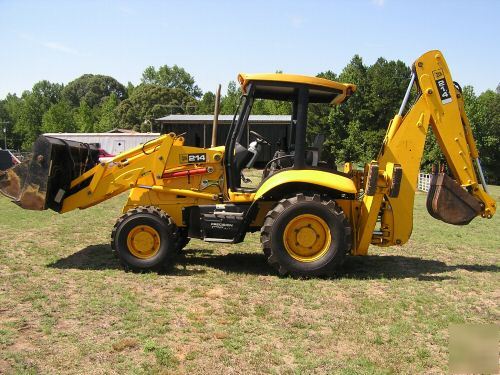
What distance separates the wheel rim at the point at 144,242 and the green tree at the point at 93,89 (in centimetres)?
10761

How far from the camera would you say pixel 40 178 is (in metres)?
7.43

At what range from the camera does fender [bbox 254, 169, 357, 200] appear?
699 cm

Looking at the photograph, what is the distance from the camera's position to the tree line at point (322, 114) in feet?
160

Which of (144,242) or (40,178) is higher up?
(40,178)

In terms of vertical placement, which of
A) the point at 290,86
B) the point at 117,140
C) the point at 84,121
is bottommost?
the point at 290,86

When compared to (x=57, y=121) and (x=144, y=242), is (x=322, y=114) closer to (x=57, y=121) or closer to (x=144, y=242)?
(x=144, y=242)

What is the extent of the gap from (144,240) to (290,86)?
3.12 m

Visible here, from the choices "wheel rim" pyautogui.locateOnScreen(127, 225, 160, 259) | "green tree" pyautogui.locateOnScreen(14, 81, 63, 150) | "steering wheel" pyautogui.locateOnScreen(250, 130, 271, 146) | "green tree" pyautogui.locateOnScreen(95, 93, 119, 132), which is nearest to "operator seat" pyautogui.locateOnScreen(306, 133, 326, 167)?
"steering wheel" pyautogui.locateOnScreen(250, 130, 271, 146)

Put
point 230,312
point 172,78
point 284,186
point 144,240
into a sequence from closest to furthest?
point 230,312 → point 284,186 → point 144,240 → point 172,78

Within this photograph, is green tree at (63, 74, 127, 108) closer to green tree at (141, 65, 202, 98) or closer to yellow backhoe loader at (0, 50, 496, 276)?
green tree at (141, 65, 202, 98)

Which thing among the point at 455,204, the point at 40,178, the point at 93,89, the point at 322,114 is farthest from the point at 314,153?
the point at 93,89

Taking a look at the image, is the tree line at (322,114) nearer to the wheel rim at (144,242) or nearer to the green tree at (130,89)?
the green tree at (130,89)

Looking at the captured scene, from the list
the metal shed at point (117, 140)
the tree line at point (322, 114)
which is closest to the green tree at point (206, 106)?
the tree line at point (322, 114)

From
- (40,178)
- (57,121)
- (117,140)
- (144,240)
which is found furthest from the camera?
(57,121)
